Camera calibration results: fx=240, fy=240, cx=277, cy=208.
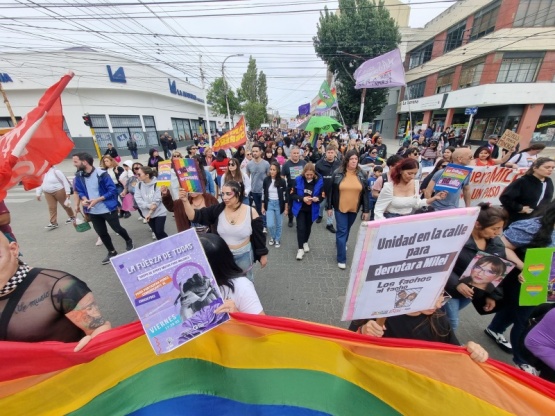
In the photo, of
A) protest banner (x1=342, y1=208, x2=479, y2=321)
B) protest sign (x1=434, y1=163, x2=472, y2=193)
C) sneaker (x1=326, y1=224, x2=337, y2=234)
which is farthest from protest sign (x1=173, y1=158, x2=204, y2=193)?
protest sign (x1=434, y1=163, x2=472, y2=193)

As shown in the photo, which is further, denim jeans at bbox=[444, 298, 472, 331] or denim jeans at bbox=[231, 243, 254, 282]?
denim jeans at bbox=[231, 243, 254, 282]

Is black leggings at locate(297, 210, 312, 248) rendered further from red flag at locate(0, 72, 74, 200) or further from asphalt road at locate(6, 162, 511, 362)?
red flag at locate(0, 72, 74, 200)

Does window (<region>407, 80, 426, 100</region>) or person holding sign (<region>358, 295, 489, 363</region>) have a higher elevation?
window (<region>407, 80, 426, 100</region>)

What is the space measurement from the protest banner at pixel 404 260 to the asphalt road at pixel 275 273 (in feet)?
6.49

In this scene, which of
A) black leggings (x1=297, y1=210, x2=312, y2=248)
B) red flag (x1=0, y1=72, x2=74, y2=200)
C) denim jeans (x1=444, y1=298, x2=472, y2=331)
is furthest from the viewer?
black leggings (x1=297, y1=210, x2=312, y2=248)

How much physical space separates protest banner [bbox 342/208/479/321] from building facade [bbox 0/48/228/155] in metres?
24.6

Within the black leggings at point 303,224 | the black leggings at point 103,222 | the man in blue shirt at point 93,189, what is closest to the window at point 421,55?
the black leggings at point 303,224

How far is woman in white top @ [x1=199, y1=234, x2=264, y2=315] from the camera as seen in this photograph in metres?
1.78

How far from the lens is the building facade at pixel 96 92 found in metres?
18.5

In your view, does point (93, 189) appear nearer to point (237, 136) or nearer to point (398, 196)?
point (237, 136)

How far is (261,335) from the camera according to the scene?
1538 mm

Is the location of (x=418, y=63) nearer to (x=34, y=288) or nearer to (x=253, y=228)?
(x=253, y=228)

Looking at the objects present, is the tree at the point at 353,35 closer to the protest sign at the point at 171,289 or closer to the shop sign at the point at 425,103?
the shop sign at the point at 425,103

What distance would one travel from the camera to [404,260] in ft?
4.20
